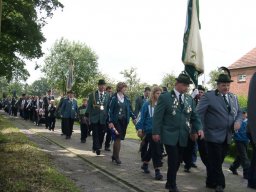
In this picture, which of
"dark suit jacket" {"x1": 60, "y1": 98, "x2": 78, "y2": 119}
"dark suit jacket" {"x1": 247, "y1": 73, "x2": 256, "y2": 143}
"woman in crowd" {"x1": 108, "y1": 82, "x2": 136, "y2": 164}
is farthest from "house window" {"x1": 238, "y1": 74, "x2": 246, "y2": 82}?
"dark suit jacket" {"x1": 247, "y1": 73, "x2": 256, "y2": 143}

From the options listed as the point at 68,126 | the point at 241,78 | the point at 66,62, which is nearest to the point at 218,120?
the point at 68,126

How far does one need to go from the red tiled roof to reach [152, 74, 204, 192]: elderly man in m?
50.9

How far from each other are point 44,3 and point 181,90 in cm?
2583

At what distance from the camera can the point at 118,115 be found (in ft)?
35.0

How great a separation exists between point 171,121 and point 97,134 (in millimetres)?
5214

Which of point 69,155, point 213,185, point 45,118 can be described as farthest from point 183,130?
point 45,118

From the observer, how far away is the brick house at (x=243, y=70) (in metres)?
56.9

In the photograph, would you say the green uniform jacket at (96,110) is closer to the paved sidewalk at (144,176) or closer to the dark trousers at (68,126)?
the paved sidewalk at (144,176)

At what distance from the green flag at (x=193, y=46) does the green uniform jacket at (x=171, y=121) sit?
241 centimetres

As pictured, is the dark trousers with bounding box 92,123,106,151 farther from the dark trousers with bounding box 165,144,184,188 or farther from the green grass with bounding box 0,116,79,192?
the dark trousers with bounding box 165,144,184,188

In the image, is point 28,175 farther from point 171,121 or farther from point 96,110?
point 96,110

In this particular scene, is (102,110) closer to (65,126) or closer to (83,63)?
(65,126)

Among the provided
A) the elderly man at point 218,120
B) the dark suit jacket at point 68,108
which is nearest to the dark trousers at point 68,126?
the dark suit jacket at point 68,108

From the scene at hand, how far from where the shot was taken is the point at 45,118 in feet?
81.1
